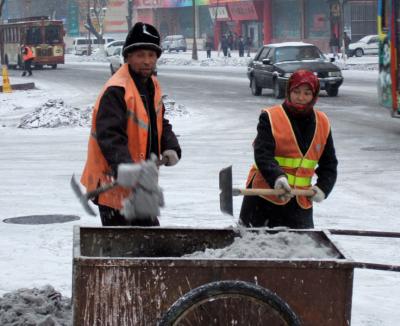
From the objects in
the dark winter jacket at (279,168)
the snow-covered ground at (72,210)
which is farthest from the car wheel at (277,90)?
the dark winter jacket at (279,168)

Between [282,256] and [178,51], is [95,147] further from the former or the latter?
[178,51]

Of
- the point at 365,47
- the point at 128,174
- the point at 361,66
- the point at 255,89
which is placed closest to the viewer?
the point at 128,174

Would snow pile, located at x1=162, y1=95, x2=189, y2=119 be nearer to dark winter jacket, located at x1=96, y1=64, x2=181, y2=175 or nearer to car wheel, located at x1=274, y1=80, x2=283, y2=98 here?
car wheel, located at x1=274, y1=80, x2=283, y2=98

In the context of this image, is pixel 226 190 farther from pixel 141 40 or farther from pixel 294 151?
pixel 141 40

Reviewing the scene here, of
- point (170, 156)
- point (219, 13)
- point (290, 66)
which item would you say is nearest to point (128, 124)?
point (170, 156)

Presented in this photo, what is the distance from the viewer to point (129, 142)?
208 inches

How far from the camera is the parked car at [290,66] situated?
88.8ft

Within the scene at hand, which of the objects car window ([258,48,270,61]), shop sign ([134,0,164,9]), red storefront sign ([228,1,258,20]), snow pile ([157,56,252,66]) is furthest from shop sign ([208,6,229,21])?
car window ([258,48,270,61])

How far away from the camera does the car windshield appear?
27750mm

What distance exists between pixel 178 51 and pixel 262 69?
52.3 meters

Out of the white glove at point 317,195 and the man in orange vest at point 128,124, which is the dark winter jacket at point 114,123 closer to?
the man in orange vest at point 128,124

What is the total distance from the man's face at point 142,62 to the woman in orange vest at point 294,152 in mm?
729

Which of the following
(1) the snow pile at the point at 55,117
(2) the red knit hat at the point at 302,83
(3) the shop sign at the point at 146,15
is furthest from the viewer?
(3) the shop sign at the point at 146,15

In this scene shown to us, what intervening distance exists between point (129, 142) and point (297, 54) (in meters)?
23.1
